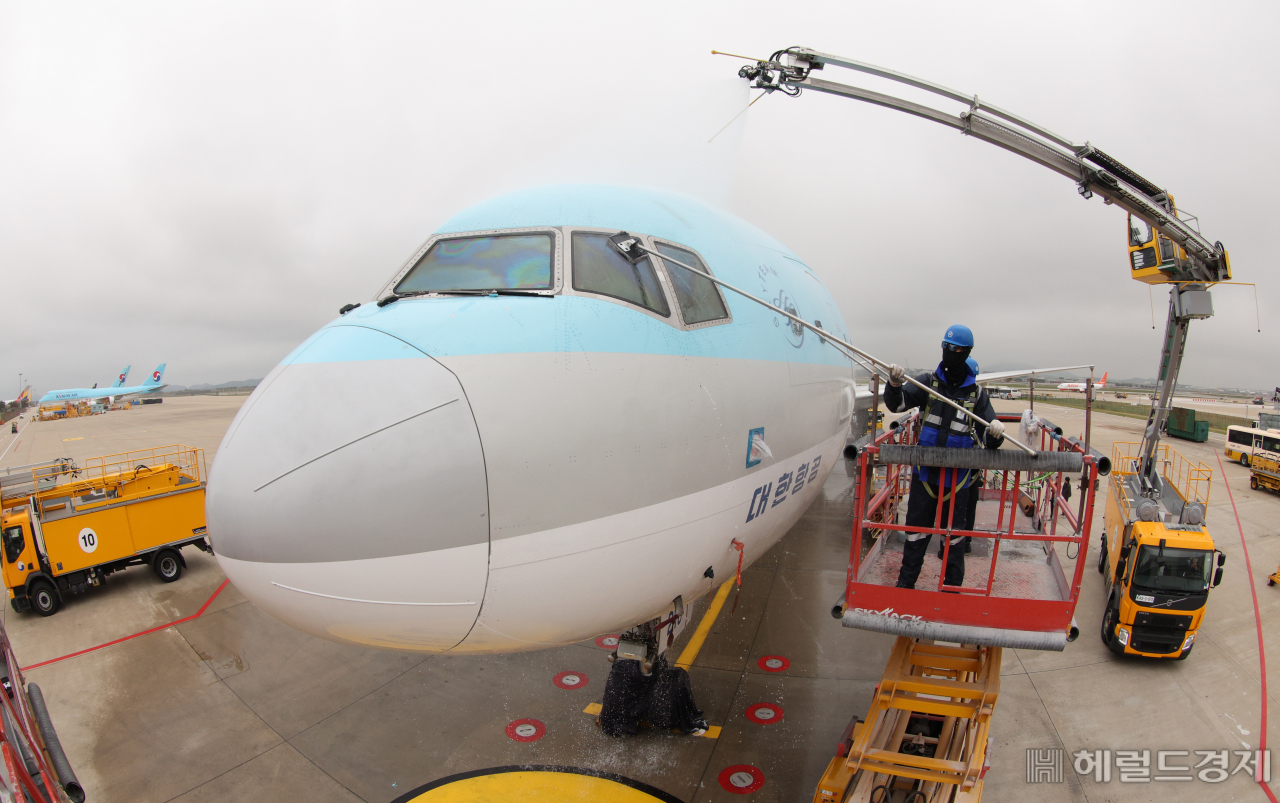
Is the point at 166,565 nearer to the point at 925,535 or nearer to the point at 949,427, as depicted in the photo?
the point at 925,535

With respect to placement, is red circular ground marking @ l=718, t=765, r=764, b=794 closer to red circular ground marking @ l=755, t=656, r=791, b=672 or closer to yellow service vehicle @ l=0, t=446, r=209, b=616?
red circular ground marking @ l=755, t=656, r=791, b=672

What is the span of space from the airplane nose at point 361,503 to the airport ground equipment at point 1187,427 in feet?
158

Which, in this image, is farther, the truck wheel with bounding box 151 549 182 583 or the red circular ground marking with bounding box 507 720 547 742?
the truck wheel with bounding box 151 549 182 583

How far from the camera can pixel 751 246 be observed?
6145mm

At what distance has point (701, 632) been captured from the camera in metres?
10.8

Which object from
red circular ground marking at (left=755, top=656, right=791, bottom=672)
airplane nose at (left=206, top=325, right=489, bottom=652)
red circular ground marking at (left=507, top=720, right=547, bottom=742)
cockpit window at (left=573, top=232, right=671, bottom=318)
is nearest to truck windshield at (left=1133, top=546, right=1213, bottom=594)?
red circular ground marking at (left=755, top=656, right=791, bottom=672)

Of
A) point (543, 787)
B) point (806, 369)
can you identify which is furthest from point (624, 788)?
point (806, 369)

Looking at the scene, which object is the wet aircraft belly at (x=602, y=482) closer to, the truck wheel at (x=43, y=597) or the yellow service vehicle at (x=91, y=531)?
the yellow service vehicle at (x=91, y=531)

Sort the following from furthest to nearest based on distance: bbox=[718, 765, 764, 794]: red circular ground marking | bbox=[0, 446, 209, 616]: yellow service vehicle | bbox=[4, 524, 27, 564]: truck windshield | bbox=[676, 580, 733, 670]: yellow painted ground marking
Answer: bbox=[0, 446, 209, 616]: yellow service vehicle → bbox=[4, 524, 27, 564]: truck windshield → bbox=[676, 580, 733, 670]: yellow painted ground marking → bbox=[718, 765, 764, 794]: red circular ground marking

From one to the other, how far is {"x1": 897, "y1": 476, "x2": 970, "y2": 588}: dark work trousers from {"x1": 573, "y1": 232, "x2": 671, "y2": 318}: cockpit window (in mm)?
2814

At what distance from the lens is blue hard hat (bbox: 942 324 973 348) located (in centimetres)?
511

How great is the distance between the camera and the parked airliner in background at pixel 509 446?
→ 3.22 metres

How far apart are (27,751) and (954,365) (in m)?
7.87

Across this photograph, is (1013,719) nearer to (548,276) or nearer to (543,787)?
(543,787)
